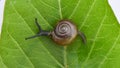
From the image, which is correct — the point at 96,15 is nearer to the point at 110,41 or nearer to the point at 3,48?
the point at 110,41

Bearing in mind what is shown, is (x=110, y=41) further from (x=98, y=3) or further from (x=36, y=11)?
(x=36, y=11)

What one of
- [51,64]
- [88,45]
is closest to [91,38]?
[88,45]

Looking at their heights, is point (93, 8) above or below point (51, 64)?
above

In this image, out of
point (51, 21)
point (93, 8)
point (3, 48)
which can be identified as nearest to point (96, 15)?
point (93, 8)
